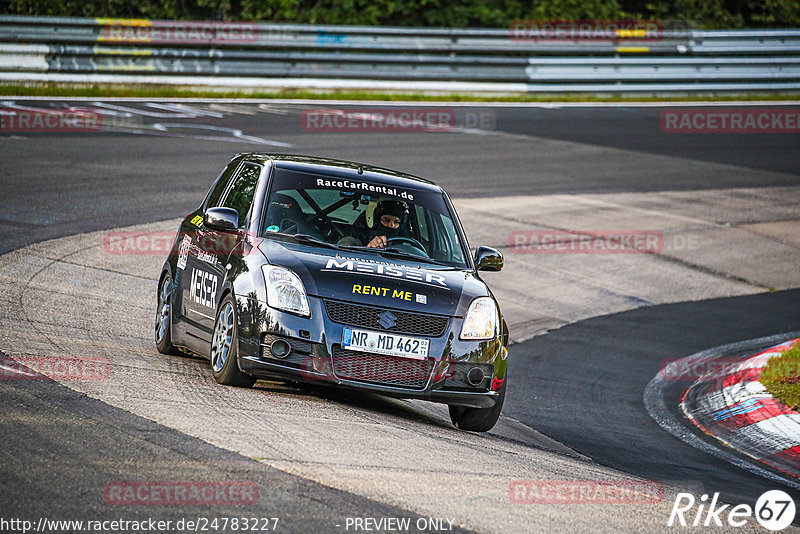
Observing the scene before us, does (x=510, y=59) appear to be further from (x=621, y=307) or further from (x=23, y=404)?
(x=23, y=404)

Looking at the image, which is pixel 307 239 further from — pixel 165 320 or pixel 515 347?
pixel 515 347

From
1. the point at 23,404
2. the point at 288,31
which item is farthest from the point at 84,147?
the point at 23,404

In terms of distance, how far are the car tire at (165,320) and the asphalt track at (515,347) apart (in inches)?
86.0

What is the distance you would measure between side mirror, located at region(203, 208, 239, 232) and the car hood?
0.28 meters

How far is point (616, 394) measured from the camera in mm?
10469

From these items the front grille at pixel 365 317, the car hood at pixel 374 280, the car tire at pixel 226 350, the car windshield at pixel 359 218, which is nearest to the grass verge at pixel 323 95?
the car windshield at pixel 359 218

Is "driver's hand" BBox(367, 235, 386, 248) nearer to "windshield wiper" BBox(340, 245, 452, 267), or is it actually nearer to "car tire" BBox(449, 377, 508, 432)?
"windshield wiper" BBox(340, 245, 452, 267)

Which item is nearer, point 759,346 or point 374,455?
point 374,455

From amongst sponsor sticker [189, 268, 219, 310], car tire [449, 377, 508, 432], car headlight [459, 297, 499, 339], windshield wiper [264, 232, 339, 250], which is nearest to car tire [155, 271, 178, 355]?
sponsor sticker [189, 268, 219, 310]

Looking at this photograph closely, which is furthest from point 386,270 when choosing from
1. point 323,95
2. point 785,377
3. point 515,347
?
point 323,95

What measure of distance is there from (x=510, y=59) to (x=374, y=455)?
21.3 meters

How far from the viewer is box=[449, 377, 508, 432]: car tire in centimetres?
793

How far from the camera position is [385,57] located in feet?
84.8

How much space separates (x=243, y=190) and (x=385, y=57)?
691 inches
